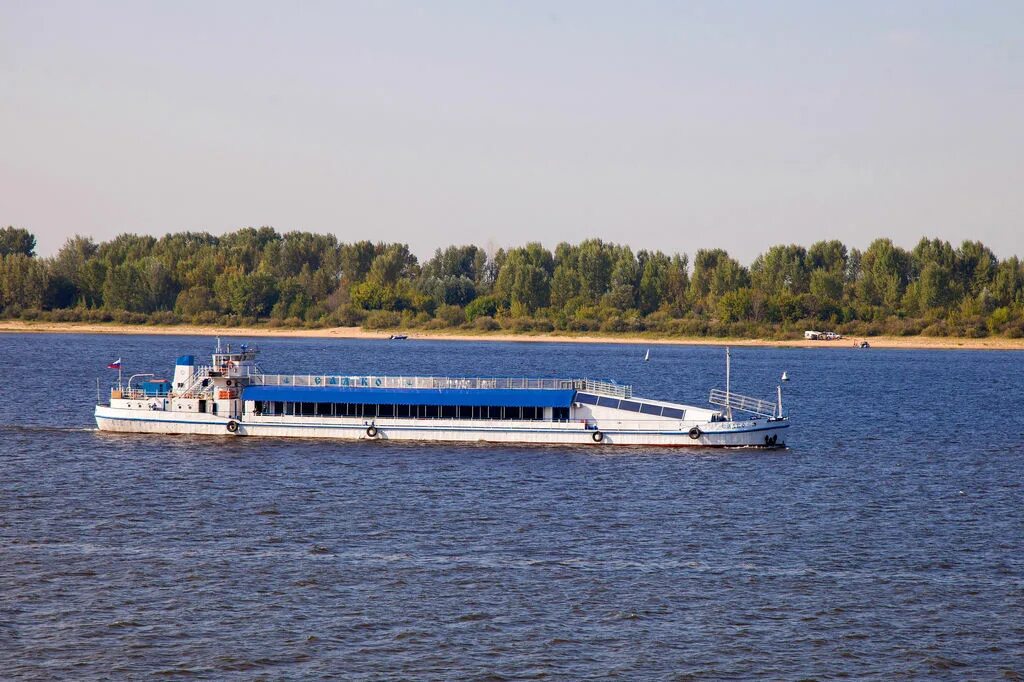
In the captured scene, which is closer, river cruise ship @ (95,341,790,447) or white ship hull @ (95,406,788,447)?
white ship hull @ (95,406,788,447)

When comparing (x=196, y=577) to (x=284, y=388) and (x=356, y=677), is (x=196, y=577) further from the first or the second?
(x=284, y=388)

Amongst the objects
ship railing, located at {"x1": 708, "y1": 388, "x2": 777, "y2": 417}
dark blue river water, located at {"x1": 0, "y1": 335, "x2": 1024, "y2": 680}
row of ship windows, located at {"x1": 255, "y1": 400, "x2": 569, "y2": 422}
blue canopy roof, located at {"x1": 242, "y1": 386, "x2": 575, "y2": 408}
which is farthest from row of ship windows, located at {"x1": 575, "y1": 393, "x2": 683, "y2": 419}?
dark blue river water, located at {"x1": 0, "y1": 335, "x2": 1024, "y2": 680}

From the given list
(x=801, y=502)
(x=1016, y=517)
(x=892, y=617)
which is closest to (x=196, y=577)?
(x=892, y=617)

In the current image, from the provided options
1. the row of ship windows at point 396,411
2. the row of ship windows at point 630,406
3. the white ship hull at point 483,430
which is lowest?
the white ship hull at point 483,430

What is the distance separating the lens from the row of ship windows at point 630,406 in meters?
95.6

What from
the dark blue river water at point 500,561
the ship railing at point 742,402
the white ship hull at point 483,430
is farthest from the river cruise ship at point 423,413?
the dark blue river water at point 500,561

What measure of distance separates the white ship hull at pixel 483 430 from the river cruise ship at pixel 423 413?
0.08m

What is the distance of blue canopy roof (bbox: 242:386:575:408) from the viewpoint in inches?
3780

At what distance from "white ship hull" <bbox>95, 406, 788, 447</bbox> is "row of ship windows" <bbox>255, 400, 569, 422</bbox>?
0.98 metres

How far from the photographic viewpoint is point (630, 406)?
3789 inches

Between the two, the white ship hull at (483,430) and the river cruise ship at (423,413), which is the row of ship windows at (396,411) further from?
the white ship hull at (483,430)

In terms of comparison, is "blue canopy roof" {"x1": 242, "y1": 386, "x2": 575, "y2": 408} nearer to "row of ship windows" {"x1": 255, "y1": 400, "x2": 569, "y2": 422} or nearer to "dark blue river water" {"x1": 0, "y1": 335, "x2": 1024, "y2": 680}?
"row of ship windows" {"x1": 255, "y1": 400, "x2": 569, "y2": 422}

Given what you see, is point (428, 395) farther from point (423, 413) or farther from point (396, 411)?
point (396, 411)

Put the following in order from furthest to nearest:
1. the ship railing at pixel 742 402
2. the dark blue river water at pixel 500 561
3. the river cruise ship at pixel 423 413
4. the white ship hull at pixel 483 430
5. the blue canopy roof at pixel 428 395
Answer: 1. the blue canopy roof at pixel 428 395
2. the ship railing at pixel 742 402
3. the river cruise ship at pixel 423 413
4. the white ship hull at pixel 483 430
5. the dark blue river water at pixel 500 561
